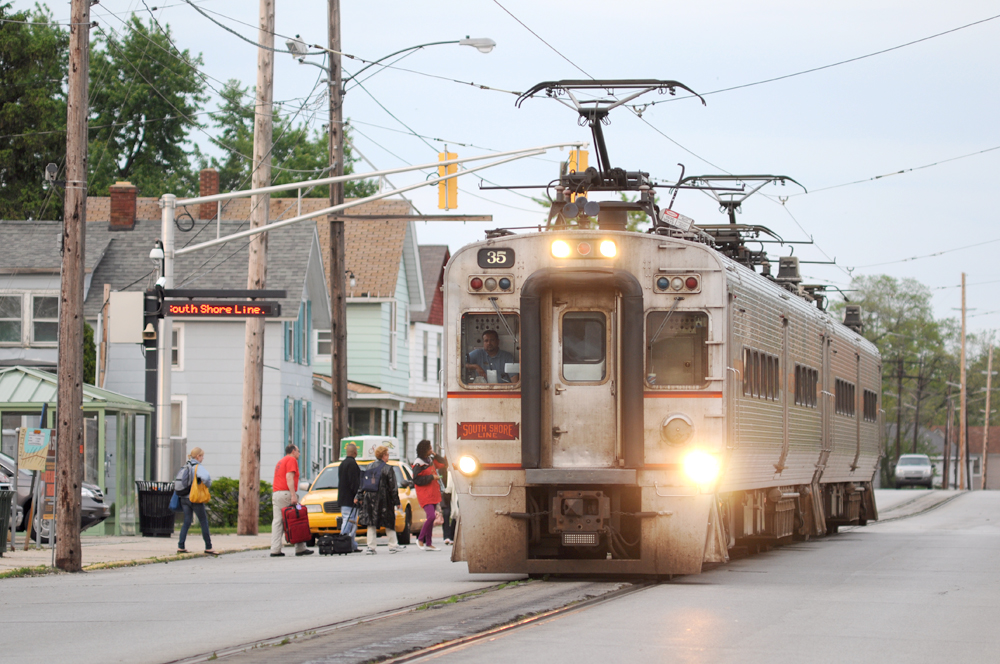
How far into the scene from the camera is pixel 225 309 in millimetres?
24531

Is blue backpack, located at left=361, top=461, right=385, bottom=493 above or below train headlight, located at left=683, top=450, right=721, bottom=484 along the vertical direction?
below

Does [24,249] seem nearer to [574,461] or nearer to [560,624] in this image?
[574,461]

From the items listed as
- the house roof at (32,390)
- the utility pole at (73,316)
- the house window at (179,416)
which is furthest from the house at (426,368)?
the utility pole at (73,316)

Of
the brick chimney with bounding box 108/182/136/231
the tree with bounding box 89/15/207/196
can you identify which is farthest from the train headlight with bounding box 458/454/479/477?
the tree with bounding box 89/15/207/196

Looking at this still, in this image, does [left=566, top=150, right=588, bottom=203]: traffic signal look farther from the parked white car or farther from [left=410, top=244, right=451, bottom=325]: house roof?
the parked white car

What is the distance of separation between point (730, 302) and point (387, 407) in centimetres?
3149

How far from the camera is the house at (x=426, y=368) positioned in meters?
51.7

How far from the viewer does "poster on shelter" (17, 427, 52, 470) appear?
68.5 feet

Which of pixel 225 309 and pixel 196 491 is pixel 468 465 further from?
pixel 225 309

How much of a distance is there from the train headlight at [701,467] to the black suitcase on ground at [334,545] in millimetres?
9679

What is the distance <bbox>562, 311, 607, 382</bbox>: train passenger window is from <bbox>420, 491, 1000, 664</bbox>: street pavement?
84.9 inches

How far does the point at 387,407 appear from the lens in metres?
46.4

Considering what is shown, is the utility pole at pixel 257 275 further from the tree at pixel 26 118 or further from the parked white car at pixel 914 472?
the parked white car at pixel 914 472

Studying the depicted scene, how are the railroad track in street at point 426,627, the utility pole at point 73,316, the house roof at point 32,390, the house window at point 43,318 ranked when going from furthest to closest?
1. the house window at point 43,318
2. the house roof at point 32,390
3. the utility pole at point 73,316
4. the railroad track in street at point 426,627
